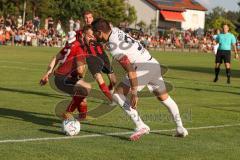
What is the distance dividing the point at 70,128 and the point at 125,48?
5.31ft

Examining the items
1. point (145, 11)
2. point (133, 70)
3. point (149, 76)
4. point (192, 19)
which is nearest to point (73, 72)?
point (149, 76)

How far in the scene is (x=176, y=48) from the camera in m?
72.2

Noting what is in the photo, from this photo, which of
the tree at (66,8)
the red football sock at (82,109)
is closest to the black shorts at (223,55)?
the red football sock at (82,109)

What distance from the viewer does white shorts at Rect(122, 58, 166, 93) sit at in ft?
33.7

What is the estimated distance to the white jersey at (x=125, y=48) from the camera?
9.73 metres

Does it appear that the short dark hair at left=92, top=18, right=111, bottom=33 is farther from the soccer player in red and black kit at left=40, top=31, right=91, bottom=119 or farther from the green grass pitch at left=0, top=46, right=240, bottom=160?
the soccer player in red and black kit at left=40, top=31, right=91, bottom=119

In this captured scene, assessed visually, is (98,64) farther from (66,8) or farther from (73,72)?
(66,8)

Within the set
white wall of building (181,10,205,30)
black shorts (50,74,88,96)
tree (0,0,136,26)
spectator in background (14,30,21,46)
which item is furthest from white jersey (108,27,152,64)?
white wall of building (181,10,205,30)

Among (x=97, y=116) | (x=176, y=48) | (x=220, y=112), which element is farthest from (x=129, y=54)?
(x=176, y=48)

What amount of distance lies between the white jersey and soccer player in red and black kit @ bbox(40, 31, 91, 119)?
2.02m

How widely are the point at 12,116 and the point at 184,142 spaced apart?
3761 millimetres

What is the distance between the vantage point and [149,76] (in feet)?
34.4

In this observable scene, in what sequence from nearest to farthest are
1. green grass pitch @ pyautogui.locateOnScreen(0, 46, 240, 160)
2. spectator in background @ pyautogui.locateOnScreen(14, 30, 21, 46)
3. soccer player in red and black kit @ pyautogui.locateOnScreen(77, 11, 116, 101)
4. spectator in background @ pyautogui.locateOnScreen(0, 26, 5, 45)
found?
green grass pitch @ pyautogui.locateOnScreen(0, 46, 240, 160) → soccer player in red and black kit @ pyautogui.locateOnScreen(77, 11, 116, 101) → spectator in background @ pyautogui.locateOnScreen(0, 26, 5, 45) → spectator in background @ pyautogui.locateOnScreen(14, 30, 21, 46)

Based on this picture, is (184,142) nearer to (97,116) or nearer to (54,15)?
(97,116)
